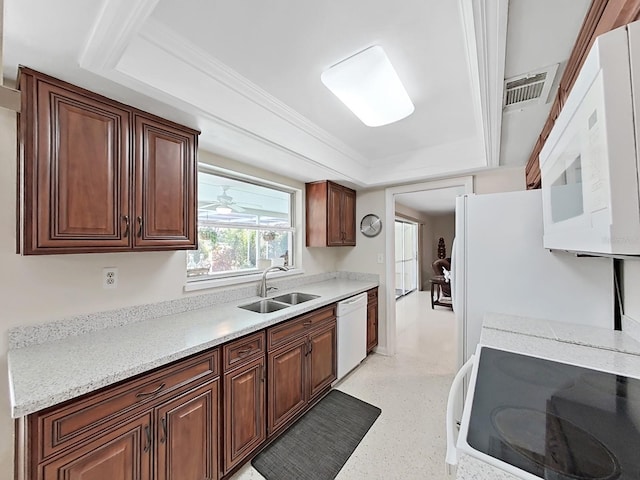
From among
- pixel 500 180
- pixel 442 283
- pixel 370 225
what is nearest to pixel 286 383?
pixel 370 225

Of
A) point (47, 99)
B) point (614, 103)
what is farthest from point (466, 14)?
point (47, 99)

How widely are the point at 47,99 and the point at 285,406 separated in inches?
87.8

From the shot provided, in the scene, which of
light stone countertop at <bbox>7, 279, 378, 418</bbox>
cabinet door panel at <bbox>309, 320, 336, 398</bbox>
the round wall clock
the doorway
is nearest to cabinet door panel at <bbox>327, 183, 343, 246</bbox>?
the round wall clock

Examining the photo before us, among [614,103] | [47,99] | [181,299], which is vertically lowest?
[181,299]

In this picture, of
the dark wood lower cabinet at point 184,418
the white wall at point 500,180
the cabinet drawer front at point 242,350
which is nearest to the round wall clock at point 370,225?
the white wall at point 500,180

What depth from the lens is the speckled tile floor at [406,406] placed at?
1.67 m

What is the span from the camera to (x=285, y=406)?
1.96 meters

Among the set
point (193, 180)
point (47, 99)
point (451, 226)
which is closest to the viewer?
point (47, 99)

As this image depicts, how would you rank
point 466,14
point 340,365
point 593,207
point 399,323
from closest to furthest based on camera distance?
point 593,207, point 466,14, point 340,365, point 399,323

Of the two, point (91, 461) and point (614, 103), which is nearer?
point (614, 103)

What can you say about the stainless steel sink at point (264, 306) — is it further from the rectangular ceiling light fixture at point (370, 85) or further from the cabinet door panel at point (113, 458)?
the rectangular ceiling light fixture at point (370, 85)

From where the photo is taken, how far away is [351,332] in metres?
2.75

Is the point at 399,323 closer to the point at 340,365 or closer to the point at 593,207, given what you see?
the point at 340,365

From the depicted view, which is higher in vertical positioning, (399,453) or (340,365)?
(340,365)
